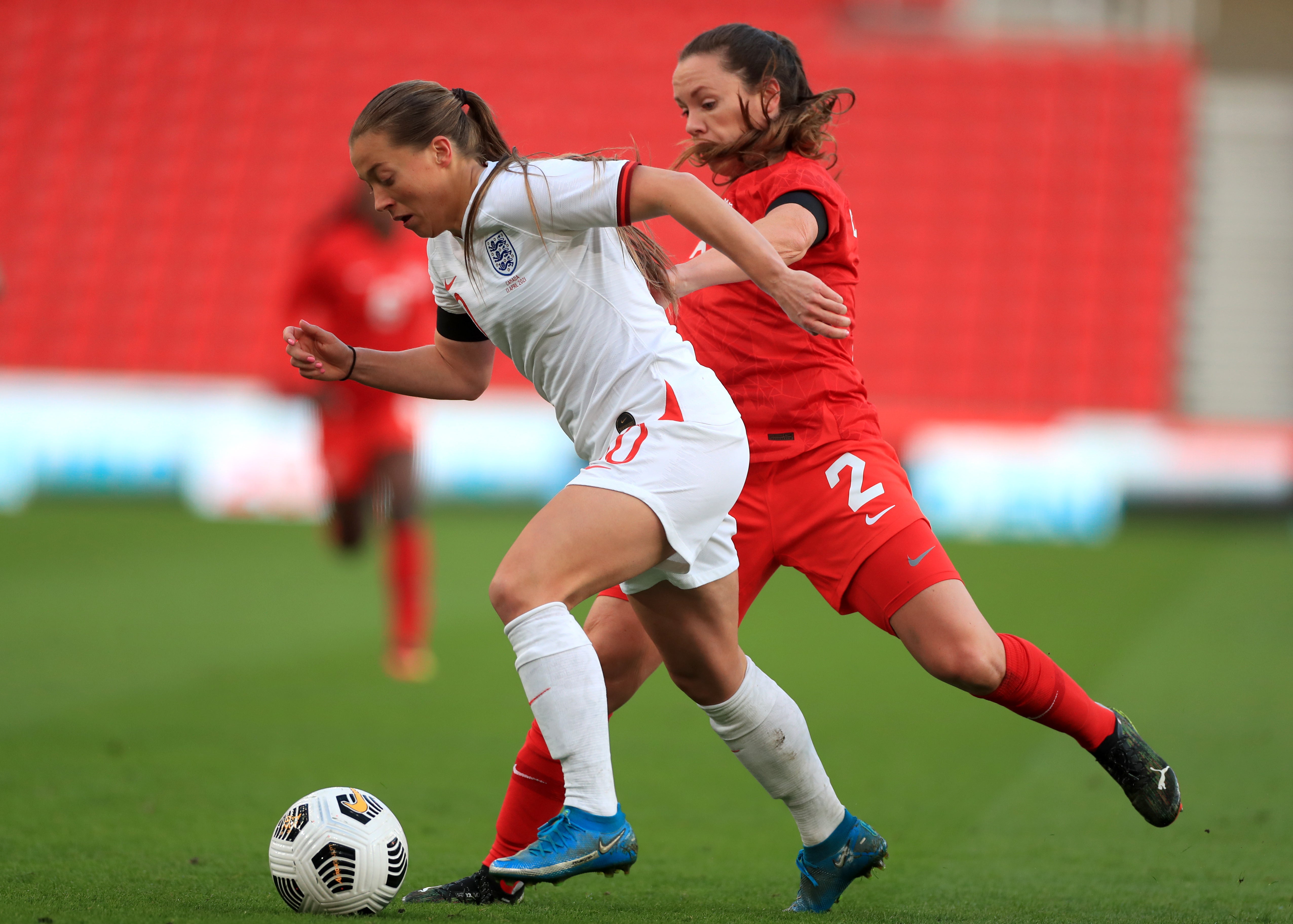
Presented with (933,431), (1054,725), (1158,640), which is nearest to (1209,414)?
(933,431)

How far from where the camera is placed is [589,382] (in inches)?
114

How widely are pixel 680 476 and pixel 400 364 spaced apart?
80 centimetres

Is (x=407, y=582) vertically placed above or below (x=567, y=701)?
below

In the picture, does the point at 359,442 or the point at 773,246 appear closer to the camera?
the point at 773,246

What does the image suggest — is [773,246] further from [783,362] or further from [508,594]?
[508,594]

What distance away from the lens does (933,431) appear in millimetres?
13039

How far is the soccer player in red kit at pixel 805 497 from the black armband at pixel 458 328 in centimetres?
Answer: 56

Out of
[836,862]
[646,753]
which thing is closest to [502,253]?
[836,862]

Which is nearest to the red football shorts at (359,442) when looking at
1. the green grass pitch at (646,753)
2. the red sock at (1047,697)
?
the green grass pitch at (646,753)

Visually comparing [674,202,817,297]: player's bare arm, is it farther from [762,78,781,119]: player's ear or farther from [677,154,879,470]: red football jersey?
[762,78,781,119]: player's ear

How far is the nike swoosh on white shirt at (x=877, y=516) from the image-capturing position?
323 centimetres

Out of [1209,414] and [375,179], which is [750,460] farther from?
[1209,414]

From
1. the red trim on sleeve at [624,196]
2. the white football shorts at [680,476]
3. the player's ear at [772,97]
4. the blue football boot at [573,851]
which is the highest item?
the player's ear at [772,97]

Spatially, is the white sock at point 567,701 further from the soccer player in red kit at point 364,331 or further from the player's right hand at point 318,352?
the soccer player in red kit at point 364,331
